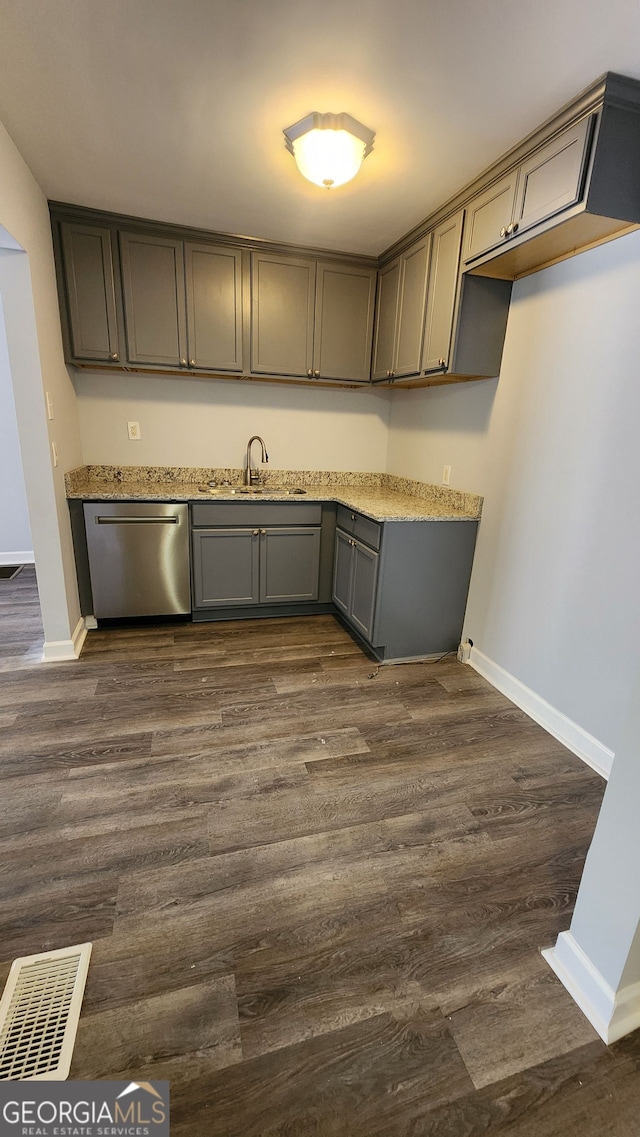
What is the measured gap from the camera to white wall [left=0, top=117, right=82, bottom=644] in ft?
7.00

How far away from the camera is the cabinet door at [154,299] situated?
9.10 ft

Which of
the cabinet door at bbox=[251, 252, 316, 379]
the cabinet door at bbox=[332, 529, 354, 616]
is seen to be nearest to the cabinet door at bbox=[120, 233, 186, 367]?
the cabinet door at bbox=[251, 252, 316, 379]

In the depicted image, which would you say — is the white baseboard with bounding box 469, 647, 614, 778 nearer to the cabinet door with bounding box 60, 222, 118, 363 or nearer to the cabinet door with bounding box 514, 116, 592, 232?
the cabinet door with bounding box 514, 116, 592, 232

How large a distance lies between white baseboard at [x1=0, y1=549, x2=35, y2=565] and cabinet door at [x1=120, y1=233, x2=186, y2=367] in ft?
8.04

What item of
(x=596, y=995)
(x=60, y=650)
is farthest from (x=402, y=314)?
(x=596, y=995)

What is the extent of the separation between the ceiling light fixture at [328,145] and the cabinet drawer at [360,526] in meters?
1.55

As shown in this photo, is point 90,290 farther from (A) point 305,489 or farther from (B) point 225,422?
(A) point 305,489

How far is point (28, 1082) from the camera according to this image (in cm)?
96

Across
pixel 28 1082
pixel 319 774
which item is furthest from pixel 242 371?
pixel 28 1082

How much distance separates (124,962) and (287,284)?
134 inches

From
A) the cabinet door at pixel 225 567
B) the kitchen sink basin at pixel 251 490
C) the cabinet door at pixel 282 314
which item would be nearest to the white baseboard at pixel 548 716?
the cabinet door at pixel 225 567

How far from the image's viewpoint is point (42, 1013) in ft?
3.60

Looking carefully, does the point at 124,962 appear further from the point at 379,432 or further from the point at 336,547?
the point at 379,432

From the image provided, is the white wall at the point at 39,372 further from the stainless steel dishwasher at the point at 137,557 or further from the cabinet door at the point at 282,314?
the cabinet door at the point at 282,314
